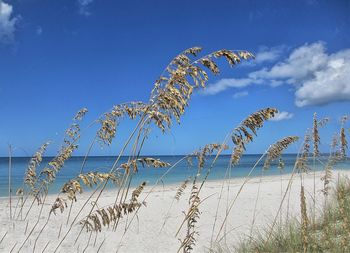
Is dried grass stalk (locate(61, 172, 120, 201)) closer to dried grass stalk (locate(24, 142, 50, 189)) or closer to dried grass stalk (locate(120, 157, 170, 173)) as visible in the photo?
dried grass stalk (locate(120, 157, 170, 173))

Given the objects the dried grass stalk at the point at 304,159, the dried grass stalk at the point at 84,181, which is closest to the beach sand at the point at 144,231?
the dried grass stalk at the point at 304,159

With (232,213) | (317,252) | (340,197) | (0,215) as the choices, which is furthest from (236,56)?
(0,215)

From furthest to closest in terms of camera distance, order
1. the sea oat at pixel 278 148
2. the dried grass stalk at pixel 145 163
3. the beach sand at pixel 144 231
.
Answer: the beach sand at pixel 144 231 < the sea oat at pixel 278 148 < the dried grass stalk at pixel 145 163

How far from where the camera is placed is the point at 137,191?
2.12 m

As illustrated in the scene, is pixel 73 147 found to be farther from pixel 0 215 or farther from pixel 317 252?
pixel 0 215

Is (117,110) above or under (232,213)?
above

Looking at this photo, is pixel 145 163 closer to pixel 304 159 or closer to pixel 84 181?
pixel 84 181

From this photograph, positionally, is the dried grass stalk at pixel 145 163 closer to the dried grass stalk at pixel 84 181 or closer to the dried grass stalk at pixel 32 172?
the dried grass stalk at pixel 84 181

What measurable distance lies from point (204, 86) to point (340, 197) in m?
1.37

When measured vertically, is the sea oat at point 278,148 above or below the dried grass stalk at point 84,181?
above

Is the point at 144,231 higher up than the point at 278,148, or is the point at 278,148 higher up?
the point at 278,148

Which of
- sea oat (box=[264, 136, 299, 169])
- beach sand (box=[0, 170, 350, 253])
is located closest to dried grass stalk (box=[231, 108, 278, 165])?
sea oat (box=[264, 136, 299, 169])

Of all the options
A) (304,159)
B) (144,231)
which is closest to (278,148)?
(304,159)

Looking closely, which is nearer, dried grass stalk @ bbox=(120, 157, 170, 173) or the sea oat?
dried grass stalk @ bbox=(120, 157, 170, 173)
